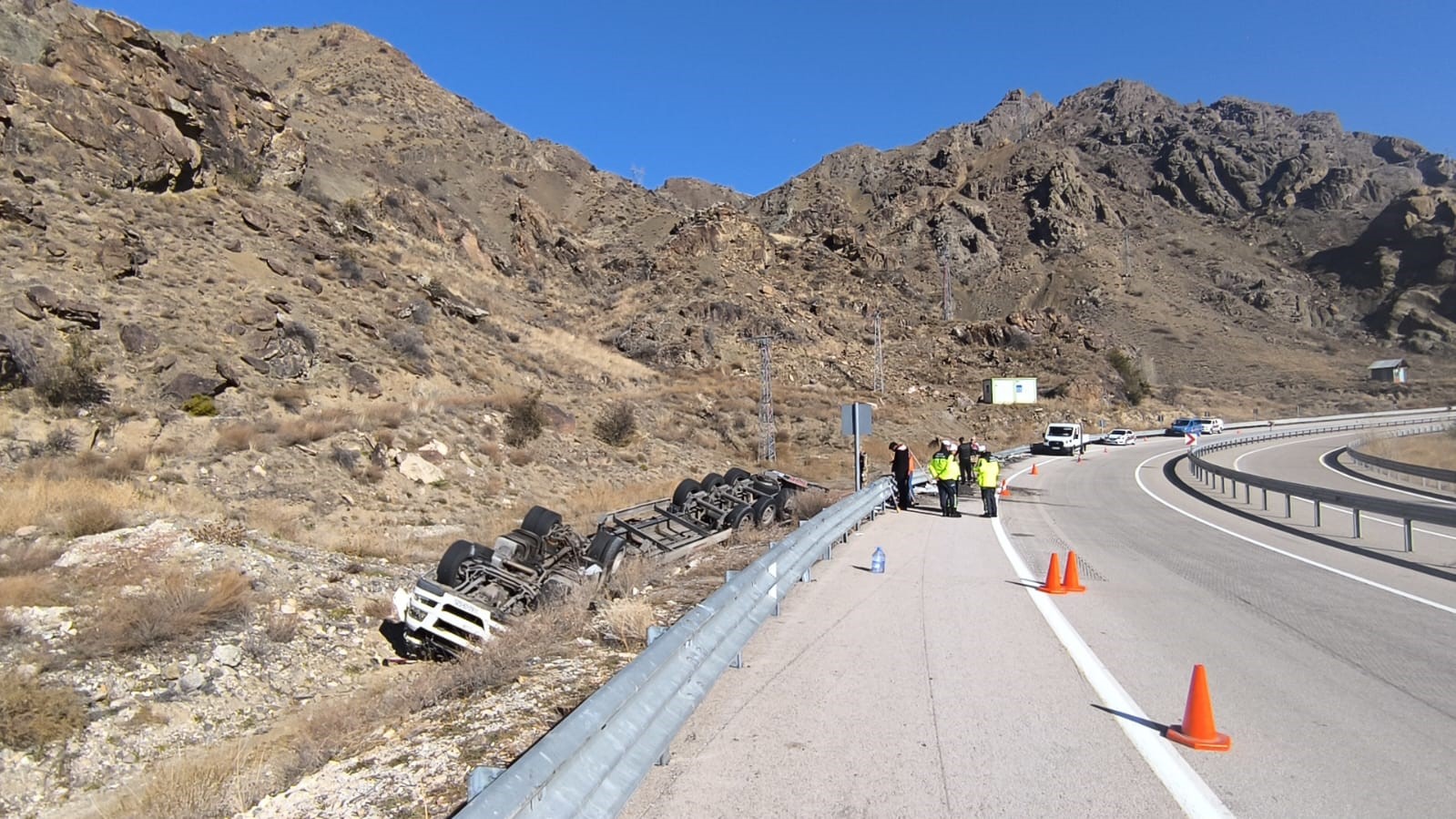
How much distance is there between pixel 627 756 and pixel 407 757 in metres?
1.83

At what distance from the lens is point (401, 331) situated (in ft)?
107

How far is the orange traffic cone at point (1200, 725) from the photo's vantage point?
14.8 feet

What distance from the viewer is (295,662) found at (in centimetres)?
959

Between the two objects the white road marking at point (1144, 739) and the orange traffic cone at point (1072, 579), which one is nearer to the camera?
the white road marking at point (1144, 739)

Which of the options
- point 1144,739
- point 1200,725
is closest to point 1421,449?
point 1200,725

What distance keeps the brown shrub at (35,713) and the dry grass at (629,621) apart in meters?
4.77

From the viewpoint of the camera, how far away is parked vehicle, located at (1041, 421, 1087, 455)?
154 feet

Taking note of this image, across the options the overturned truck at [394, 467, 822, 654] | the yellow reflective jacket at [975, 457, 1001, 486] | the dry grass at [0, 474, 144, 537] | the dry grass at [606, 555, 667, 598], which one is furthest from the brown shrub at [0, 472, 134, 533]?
the yellow reflective jacket at [975, 457, 1001, 486]

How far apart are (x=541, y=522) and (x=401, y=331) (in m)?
23.5

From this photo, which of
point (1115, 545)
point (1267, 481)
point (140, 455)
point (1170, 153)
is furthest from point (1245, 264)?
point (140, 455)

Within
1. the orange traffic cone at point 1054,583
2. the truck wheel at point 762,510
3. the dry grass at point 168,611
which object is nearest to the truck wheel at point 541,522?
the dry grass at point 168,611

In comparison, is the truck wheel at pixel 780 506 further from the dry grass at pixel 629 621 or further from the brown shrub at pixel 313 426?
the brown shrub at pixel 313 426

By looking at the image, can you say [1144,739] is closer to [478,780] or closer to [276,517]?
[478,780]

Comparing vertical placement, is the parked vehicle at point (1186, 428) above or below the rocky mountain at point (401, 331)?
below
